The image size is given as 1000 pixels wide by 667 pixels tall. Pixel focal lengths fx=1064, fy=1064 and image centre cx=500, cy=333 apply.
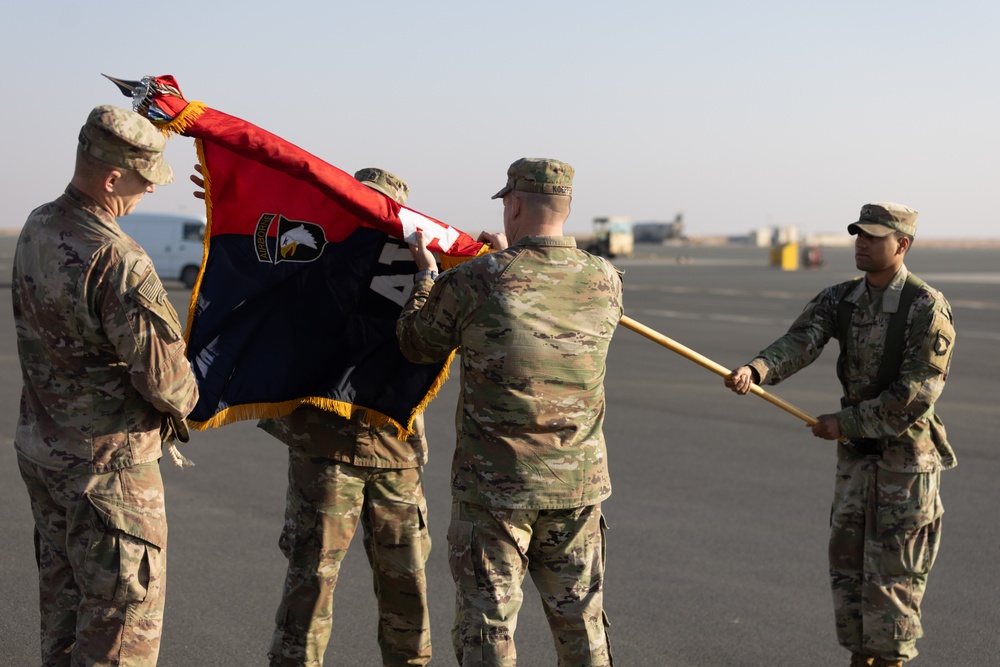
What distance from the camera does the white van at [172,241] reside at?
29.8m

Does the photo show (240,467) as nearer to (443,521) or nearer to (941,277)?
(443,521)

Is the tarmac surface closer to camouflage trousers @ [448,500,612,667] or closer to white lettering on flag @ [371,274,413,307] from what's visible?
camouflage trousers @ [448,500,612,667]

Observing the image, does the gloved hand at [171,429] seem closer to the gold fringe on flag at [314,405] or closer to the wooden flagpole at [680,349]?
the gold fringe on flag at [314,405]

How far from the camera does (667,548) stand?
6.82 metres

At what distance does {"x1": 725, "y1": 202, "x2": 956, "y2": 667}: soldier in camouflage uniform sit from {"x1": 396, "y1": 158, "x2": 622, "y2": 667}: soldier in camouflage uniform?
4.94 feet

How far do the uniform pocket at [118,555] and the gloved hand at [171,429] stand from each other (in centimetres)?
34

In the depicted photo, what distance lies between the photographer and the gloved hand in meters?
3.88

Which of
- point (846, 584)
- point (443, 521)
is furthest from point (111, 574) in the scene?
point (443, 521)

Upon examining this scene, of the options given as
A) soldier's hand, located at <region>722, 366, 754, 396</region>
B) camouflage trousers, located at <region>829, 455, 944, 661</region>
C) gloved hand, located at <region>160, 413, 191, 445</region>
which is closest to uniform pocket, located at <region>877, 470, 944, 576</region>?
camouflage trousers, located at <region>829, 455, 944, 661</region>

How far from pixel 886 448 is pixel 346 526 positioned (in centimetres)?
242

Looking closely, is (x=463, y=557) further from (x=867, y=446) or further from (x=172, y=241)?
(x=172, y=241)

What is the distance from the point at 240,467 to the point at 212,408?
4.46 metres

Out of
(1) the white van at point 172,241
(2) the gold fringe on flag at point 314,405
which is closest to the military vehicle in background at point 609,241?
(1) the white van at point 172,241

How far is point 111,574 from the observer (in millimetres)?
3582
